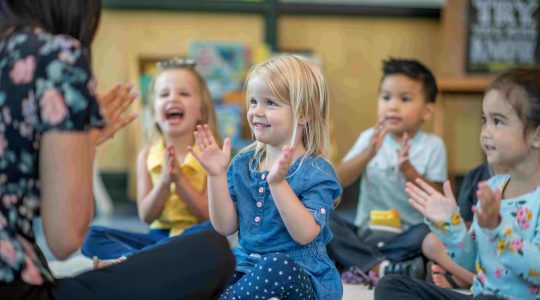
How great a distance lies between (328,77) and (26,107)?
117 inches

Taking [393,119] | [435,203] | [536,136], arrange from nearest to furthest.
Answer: [435,203], [536,136], [393,119]

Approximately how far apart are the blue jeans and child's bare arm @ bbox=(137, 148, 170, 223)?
6 cm

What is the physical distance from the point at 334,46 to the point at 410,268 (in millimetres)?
2081

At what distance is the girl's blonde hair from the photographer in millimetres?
1713

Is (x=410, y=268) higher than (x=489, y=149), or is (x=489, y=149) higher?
(x=489, y=149)

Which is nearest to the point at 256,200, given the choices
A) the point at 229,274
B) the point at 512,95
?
the point at 229,274

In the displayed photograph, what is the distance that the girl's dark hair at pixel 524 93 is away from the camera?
5.54ft

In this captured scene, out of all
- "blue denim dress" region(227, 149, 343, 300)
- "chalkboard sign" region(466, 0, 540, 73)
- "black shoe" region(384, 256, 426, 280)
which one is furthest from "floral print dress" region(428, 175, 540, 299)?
"chalkboard sign" region(466, 0, 540, 73)

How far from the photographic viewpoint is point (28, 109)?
1229 mm

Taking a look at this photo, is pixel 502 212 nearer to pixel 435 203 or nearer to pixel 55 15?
pixel 435 203

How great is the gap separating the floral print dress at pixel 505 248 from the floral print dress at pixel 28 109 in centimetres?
72

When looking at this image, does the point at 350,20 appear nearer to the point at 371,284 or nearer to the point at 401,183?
the point at 401,183

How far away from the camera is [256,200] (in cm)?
171

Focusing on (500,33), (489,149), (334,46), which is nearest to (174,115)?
(489,149)
